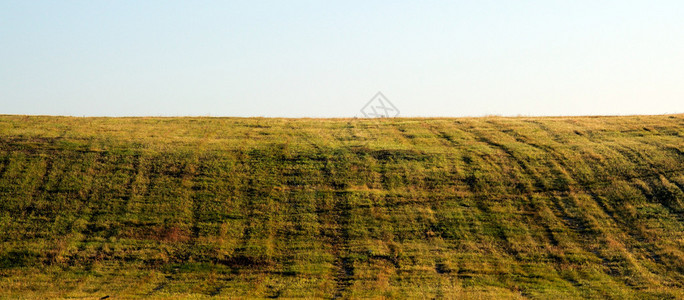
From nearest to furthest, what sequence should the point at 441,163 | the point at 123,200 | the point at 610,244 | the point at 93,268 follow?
1. the point at 93,268
2. the point at 610,244
3. the point at 123,200
4. the point at 441,163

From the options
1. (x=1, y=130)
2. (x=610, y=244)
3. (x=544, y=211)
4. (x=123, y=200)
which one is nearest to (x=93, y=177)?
(x=123, y=200)

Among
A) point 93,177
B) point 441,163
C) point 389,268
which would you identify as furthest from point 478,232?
point 93,177

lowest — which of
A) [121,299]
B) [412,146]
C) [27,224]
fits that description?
[121,299]

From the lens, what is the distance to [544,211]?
1328 inches

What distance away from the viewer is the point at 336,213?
108 ft

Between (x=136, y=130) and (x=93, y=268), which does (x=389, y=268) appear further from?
(x=136, y=130)

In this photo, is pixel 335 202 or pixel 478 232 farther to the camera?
pixel 335 202

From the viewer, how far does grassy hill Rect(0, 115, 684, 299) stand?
88.4 ft

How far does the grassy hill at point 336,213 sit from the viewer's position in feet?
88.4

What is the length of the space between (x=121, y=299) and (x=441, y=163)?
2263 centimetres

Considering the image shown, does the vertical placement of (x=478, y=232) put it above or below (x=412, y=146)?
below

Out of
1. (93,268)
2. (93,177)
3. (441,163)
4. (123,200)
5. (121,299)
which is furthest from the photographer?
(441,163)

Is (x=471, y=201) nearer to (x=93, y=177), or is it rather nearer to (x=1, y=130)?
(x=93, y=177)

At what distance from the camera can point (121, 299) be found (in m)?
24.6
